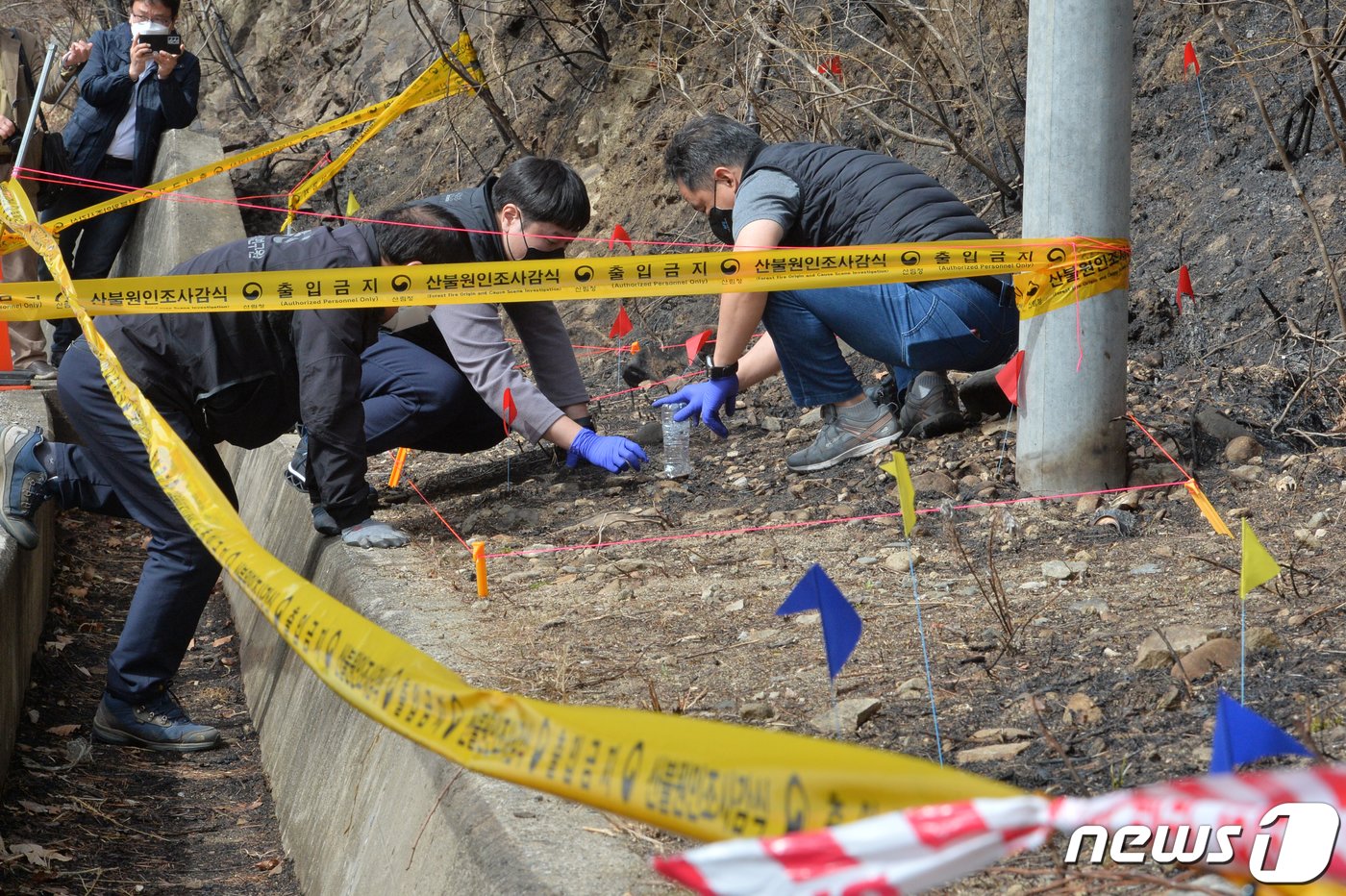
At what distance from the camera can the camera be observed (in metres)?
7.45

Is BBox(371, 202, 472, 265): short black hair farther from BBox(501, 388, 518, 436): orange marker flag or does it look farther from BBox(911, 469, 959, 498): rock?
BBox(911, 469, 959, 498): rock

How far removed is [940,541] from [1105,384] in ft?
2.31

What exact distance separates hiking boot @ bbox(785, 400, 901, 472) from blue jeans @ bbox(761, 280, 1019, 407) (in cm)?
8

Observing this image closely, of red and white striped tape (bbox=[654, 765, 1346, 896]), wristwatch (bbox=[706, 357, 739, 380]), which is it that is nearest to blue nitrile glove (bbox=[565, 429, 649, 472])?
wristwatch (bbox=[706, 357, 739, 380])

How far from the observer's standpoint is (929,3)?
6684 mm

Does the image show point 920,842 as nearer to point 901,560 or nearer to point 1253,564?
point 1253,564

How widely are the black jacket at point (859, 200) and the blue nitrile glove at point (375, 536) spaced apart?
172 cm

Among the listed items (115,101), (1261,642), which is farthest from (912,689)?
(115,101)

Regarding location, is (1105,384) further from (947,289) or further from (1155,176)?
(1155,176)

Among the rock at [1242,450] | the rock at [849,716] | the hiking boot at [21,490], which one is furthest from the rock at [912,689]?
the hiking boot at [21,490]

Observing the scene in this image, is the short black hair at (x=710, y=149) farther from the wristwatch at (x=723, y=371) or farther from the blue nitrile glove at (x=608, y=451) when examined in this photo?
the blue nitrile glove at (x=608, y=451)

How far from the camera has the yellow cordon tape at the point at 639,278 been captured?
392 cm

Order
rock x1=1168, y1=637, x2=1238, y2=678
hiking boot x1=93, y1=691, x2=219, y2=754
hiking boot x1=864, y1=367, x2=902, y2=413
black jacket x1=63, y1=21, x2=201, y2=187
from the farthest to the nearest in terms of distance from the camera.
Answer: black jacket x1=63, y1=21, x2=201, y2=187
hiking boot x1=864, y1=367, x2=902, y2=413
hiking boot x1=93, y1=691, x2=219, y2=754
rock x1=1168, y1=637, x2=1238, y2=678

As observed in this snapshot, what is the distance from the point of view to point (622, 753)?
1.54m
